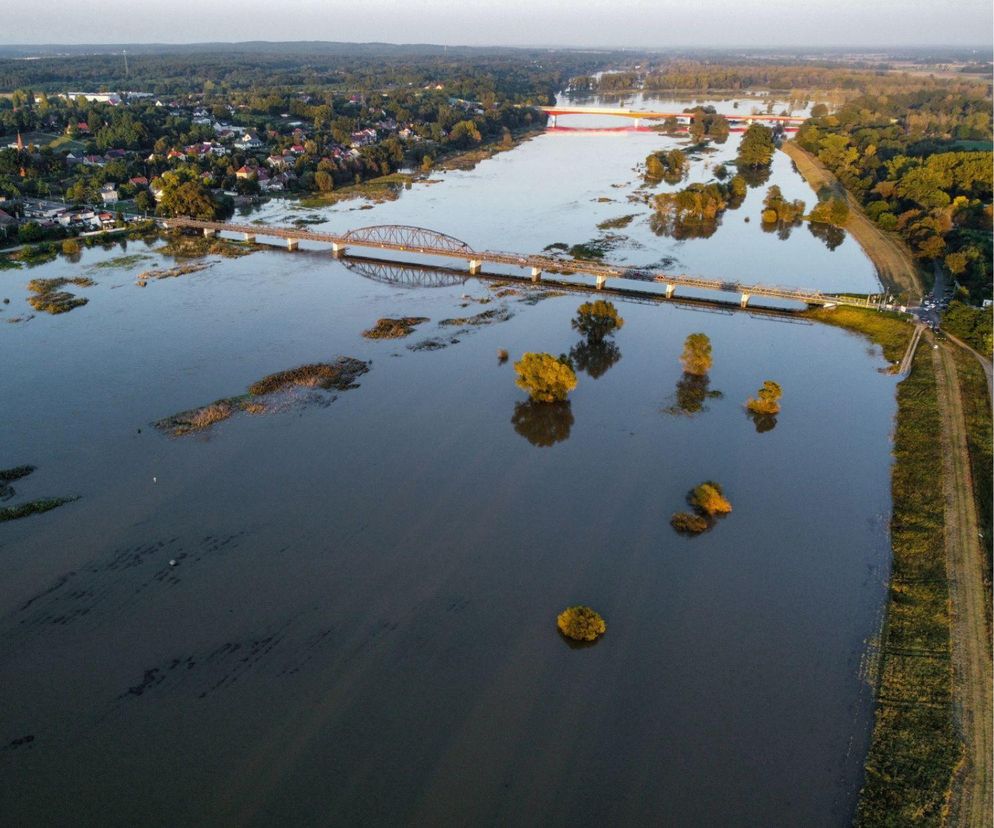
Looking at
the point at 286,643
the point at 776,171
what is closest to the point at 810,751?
the point at 286,643

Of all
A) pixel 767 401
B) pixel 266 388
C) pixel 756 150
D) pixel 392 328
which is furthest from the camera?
pixel 756 150

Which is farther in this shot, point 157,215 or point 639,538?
point 157,215

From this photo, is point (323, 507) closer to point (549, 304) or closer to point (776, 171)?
point (549, 304)

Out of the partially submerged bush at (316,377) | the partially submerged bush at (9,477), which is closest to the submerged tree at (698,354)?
the partially submerged bush at (316,377)

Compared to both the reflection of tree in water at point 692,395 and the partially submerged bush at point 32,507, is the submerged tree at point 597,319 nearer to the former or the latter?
the reflection of tree in water at point 692,395

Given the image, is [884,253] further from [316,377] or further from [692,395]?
[316,377]

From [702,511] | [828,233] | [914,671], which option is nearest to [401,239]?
[702,511]
